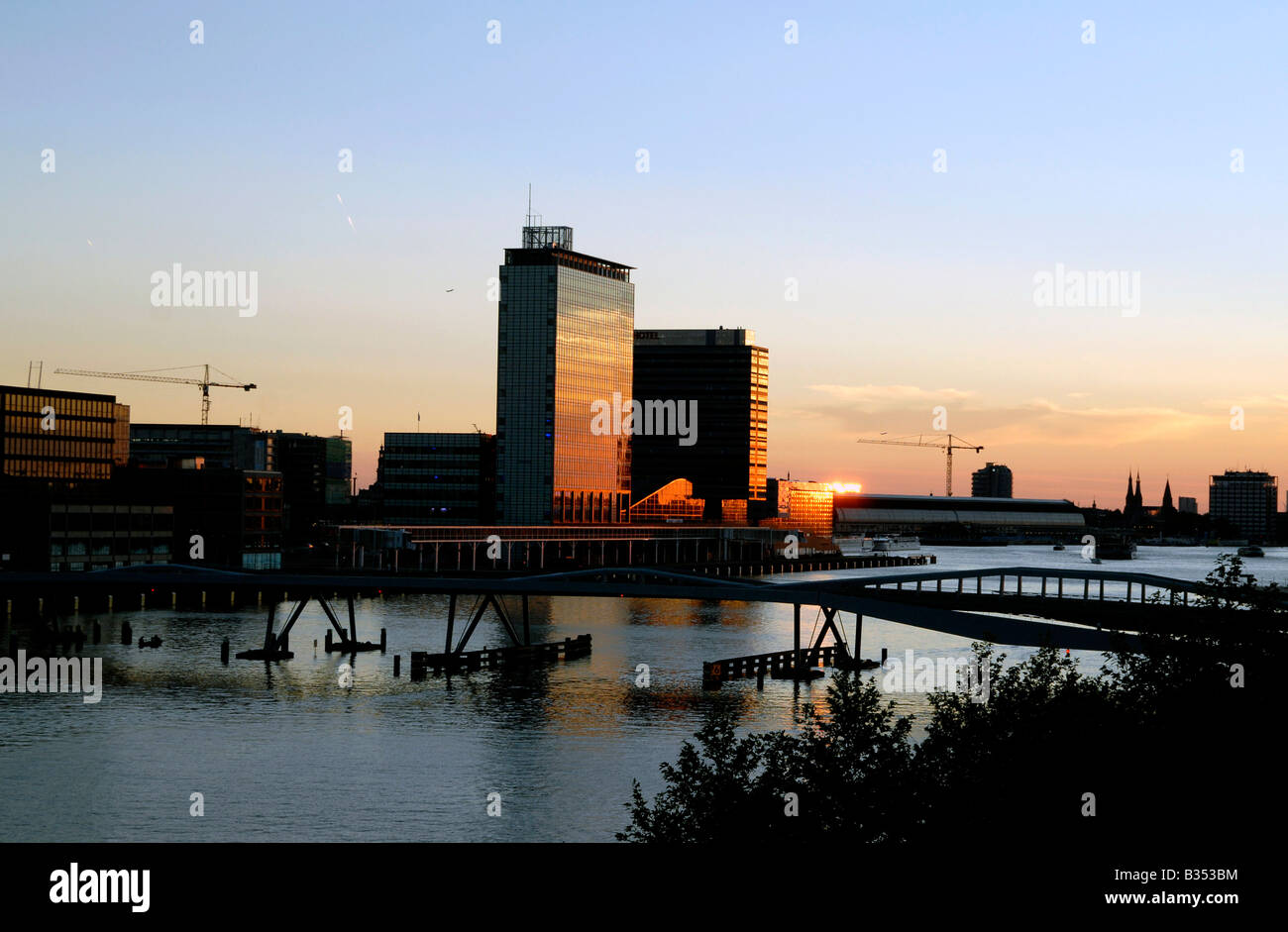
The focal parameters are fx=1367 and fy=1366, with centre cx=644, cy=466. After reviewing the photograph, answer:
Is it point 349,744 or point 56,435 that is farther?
point 56,435

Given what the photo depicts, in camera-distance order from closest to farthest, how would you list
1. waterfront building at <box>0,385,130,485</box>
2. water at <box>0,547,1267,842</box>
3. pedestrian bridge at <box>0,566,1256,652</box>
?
water at <box>0,547,1267,842</box>, pedestrian bridge at <box>0,566,1256,652</box>, waterfront building at <box>0,385,130,485</box>

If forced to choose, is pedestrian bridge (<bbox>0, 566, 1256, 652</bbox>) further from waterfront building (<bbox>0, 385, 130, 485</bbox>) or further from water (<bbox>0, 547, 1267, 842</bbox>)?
waterfront building (<bbox>0, 385, 130, 485</bbox>)

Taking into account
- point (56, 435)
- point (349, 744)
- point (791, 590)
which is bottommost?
point (349, 744)

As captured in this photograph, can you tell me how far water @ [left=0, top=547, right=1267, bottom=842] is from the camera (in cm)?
4416

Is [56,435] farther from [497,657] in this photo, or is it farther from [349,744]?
[349,744]

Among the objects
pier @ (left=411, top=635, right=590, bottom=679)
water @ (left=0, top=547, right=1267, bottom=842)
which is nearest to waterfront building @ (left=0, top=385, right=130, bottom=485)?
water @ (left=0, top=547, right=1267, bottom=842)

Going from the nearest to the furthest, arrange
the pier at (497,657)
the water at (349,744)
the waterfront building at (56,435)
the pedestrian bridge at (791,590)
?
1. the water at (349,744)
2. the pedestrian bridge at (791,590)
3. the pier at (497,657)
4. the waterfront building at (56,435)

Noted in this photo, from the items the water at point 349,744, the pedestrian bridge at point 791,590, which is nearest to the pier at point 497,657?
the pedestrian bridge at point 791,590

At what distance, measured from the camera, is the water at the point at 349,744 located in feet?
145

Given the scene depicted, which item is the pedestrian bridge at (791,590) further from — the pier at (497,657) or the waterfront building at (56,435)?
the waterfront building at (56,435)

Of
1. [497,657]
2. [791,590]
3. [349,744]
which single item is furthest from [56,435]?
[349,744]

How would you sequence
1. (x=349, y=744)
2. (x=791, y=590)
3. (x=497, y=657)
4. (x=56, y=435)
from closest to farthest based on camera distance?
1. (x=349, y=744)
2. (x=791, y=590)
3. (x=497, y=657)
4. (x=56, y=435)

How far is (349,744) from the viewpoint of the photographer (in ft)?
187
